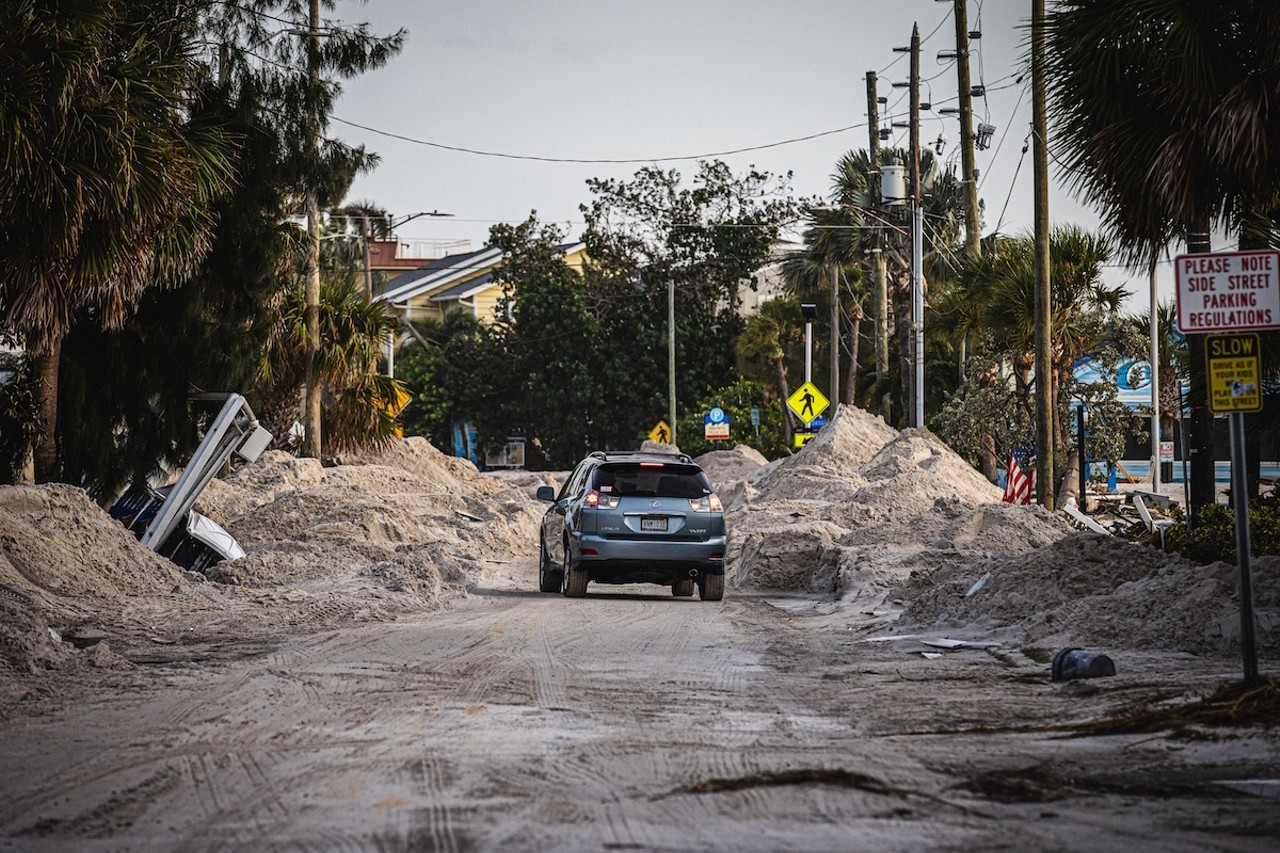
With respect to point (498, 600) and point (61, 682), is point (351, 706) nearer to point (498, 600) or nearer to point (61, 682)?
point (61, 682)

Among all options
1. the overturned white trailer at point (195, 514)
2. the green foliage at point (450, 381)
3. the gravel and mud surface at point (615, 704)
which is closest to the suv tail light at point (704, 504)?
the gravel and mud surface at point (615, 704)

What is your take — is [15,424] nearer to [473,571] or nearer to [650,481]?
[473,571]

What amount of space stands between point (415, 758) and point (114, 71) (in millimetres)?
12447

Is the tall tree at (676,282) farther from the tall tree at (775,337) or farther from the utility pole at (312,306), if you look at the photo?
the utility pole at (312,306)

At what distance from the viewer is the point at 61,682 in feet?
35.2

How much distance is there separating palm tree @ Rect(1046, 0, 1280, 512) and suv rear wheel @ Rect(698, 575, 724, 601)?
6.25 meters

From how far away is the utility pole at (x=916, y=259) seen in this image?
119 feet

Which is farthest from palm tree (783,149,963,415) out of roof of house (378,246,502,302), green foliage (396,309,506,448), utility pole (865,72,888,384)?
roof of house (378,246,502,302)

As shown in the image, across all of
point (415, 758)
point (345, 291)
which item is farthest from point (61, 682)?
point (345, 291)

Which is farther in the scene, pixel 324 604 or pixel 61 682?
pixel 324 604

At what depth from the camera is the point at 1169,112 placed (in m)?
14.4


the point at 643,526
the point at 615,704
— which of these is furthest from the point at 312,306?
the point at 615,704

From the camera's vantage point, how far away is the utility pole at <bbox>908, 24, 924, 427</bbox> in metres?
36.2

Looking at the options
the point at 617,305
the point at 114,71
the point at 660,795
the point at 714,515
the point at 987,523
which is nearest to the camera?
the point at 660,795
